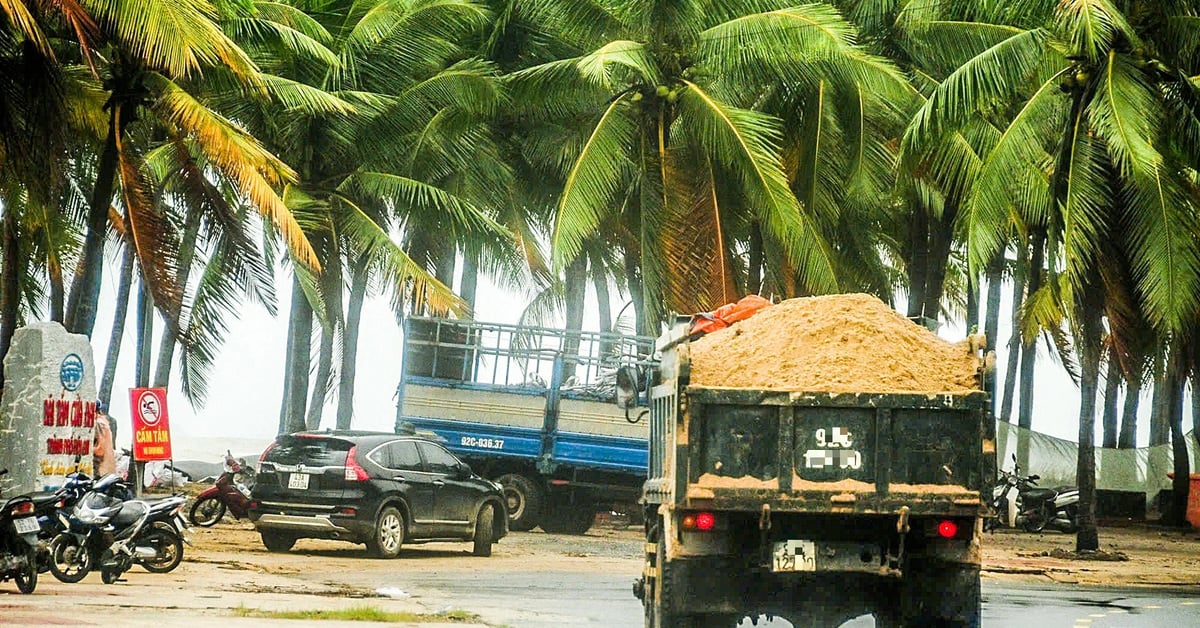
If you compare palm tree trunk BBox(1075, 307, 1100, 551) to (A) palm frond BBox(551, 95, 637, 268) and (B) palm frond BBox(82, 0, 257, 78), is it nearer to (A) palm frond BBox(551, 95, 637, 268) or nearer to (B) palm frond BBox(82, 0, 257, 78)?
(A) palm frond BBox(551, 95, 637, 268)

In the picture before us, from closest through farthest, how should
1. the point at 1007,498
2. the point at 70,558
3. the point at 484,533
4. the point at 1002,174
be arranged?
the point at 70,558 → the point at 484,533 → the point at 1002,174 → the point at 1007,498

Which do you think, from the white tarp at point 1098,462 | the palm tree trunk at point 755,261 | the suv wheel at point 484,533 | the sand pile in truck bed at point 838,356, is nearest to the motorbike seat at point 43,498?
the sand pile in truck bed at point 838,356

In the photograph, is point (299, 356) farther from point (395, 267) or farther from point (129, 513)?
point (129, 513)

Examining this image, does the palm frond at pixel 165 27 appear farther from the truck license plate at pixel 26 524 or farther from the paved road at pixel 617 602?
the paved road at pixel 617 602

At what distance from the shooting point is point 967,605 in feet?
35.1

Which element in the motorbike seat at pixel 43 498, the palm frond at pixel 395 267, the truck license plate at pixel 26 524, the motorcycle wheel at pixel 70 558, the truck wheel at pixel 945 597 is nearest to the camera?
the truck wheel at pixel 945 597

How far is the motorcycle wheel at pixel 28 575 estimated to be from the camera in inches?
552

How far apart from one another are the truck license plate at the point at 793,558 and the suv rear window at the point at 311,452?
10138mm

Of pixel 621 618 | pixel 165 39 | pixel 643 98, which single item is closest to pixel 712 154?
pixel 643 98

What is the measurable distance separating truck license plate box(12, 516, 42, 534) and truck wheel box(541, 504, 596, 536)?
13.1 metres

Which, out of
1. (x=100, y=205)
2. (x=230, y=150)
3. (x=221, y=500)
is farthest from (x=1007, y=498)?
(x=100, y=205)

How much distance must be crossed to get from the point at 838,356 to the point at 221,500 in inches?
590

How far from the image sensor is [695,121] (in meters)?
25.4

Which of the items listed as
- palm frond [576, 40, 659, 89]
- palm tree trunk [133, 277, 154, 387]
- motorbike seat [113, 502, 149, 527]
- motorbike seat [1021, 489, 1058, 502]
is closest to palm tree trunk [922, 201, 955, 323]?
motorbike seat [1021, 489, 1058, 502]
